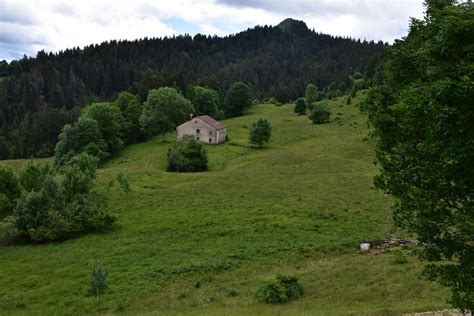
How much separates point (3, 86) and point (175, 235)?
576ft

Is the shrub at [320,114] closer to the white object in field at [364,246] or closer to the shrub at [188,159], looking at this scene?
the shrub at [188,159]

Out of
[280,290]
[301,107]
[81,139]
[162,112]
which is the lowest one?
[280,290]

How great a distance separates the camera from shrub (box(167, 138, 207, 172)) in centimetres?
6894

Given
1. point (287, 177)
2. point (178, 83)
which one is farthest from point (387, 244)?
point (178, 83)

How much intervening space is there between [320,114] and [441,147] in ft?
298

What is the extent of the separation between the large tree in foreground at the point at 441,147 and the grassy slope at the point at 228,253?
21.2ft

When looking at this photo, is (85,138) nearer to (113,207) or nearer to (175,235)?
(113,207)

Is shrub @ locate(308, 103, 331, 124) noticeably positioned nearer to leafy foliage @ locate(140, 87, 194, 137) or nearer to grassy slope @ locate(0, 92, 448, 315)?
leafy foliage @ locate(140, 87, 194, 137)

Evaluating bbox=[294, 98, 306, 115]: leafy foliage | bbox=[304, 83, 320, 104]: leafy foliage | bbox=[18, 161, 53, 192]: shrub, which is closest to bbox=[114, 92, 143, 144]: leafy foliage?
bbox=[294, 98, 306, 115]: leafy foliage

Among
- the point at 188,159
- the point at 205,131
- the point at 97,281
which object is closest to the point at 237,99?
the point at 205,131

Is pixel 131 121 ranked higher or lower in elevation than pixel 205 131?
higher

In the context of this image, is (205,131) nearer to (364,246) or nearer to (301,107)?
(301,107)

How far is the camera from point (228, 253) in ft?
107

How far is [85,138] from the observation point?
88.2 meters
